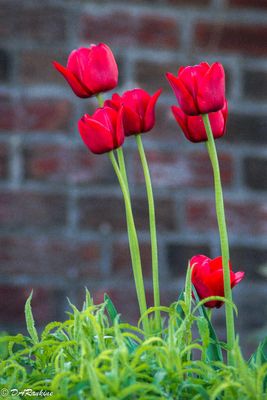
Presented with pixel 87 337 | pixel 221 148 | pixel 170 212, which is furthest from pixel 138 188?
pixel 87 337

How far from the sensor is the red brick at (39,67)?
4.92 feet

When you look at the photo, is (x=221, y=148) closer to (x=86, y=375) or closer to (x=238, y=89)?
(x=238, y=89)

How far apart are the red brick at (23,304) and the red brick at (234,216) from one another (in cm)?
30

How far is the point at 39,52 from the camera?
59.4 inches

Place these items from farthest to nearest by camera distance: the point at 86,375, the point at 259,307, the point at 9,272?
the point at 259,307 → the point at 9,272 → the point at 86,375

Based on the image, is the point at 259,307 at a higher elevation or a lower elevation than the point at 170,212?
lower

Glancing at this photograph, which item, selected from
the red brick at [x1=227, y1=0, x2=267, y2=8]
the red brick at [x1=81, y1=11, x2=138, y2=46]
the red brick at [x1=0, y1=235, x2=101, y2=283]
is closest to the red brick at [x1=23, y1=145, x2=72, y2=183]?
the red brick at [x1=0, y1=235, x2=101, y2=283]

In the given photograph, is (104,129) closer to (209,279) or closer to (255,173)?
(209,279)

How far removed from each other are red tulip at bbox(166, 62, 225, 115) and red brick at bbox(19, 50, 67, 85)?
87 centimetres

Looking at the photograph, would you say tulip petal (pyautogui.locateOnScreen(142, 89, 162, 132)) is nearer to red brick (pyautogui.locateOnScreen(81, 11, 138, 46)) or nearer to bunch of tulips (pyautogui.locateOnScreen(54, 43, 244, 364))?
bunch of tulips (pyautogui.locateOnScreen(54, 43, 244, 364))

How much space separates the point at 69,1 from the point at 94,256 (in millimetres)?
497

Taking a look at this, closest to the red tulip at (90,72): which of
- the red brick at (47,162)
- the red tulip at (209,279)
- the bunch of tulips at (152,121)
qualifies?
the bunch of tulips at (152,121)

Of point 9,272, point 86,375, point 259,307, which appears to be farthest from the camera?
point 259,307

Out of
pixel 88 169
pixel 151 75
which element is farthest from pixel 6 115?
pixel 151 75
